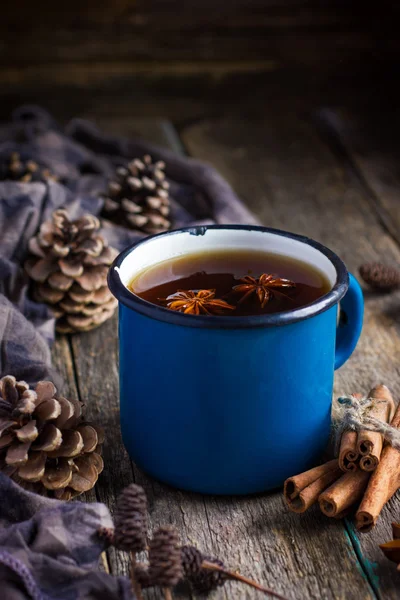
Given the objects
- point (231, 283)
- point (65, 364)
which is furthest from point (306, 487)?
point (65, 364)

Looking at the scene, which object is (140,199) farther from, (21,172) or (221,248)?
(221,248)

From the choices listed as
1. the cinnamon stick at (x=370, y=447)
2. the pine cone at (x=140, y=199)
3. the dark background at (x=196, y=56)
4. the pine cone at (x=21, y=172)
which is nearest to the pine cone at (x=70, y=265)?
the pine cone at (x=140, y=199)

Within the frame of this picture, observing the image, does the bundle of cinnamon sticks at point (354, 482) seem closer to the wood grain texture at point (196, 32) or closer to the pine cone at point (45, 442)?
the pine cone at point (45, 442)

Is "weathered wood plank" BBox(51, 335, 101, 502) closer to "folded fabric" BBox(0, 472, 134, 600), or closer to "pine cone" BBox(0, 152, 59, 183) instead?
"folded fabric" BBox(0, 472, 134, 600)

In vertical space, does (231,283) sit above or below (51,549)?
above

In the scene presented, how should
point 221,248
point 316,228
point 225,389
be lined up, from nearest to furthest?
Result: 1. point 225,389
2. point 221,248
3. point 316,228

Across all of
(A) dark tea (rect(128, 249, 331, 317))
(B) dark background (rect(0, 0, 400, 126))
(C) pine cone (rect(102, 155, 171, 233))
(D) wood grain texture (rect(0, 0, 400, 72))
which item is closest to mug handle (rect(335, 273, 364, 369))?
(A) dark tea (rect(128, 249, 331, 317))
